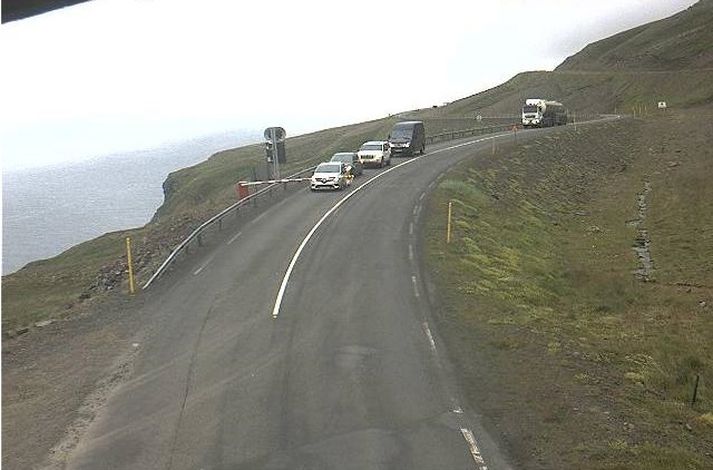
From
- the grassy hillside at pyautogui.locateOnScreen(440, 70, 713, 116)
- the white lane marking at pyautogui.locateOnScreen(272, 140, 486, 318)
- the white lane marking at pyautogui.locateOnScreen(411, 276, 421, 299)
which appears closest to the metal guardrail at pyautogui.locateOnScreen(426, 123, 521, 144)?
the white lane marking at pyautogui.locateOnScreen(272, 140, 486, 318)

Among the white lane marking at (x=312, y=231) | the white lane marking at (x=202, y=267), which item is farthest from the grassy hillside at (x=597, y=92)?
the white lane marking at (x=202, y=267)

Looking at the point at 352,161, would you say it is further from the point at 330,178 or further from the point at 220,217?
the point at 220,217

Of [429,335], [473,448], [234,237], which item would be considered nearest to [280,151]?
[234,237]

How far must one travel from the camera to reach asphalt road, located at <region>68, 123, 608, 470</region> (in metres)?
9.46

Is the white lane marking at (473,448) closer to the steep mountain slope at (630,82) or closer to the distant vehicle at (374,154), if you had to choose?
the distant vehicle at (374,154)

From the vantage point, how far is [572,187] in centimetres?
4269

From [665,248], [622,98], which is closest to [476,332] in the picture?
[665,248]

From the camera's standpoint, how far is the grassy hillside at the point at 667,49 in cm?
10819

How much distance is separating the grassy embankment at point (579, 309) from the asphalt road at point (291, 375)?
0.90 m

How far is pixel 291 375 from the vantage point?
1233 cm

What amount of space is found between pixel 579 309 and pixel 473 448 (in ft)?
36.8

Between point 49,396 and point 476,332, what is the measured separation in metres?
8.94

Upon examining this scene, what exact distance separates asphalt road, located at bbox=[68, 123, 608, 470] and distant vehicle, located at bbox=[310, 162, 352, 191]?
447 inches

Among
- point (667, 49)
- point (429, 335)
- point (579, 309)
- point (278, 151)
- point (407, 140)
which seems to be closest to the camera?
point (429, 335)
